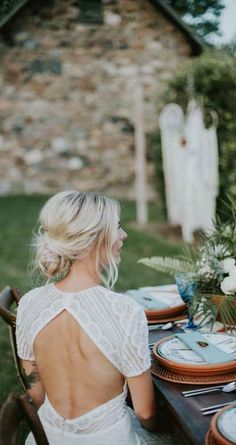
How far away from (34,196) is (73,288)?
1069cm

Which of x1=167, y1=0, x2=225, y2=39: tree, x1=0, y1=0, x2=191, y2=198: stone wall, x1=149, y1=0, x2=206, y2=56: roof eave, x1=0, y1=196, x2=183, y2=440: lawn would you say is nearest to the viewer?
x1=0, y1=196, x2=183, y2=440: lawn

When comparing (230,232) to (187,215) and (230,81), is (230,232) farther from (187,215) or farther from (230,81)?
(230,81)

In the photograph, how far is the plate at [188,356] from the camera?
1656 mm

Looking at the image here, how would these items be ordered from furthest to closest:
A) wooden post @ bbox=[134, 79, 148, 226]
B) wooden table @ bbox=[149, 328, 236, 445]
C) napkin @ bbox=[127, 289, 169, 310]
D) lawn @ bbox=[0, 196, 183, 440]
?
wooden post @ bbox=[134, 79, 148, 226], lawn @ bbox=[0, 196, 183, 440], napkin @ bbox=[127, 289, 169, 310], wooden table @ bbox=[149, 328, 236, 445]

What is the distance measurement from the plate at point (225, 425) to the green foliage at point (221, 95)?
5970 millimetres

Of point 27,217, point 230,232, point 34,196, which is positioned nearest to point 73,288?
point 230,232

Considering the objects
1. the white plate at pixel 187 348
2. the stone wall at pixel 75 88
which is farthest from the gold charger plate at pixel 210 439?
the stone wall at pixel 75 88

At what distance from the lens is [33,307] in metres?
1.69

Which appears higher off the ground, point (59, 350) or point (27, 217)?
point (59, 350)

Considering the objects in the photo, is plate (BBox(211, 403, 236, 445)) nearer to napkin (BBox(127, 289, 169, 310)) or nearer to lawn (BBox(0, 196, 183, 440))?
napkin (BBox(127, 289, 169, 310))

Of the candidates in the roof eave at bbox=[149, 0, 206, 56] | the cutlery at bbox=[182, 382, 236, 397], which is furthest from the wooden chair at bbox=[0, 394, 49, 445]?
the roof eave at bbox=[149, 0, 206, 56]

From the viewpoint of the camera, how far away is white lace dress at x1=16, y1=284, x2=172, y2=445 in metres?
1.57

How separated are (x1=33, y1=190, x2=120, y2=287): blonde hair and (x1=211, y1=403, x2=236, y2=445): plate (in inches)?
20.1

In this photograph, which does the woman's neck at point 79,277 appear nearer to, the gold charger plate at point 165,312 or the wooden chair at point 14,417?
the wooden chair at point 14,417
